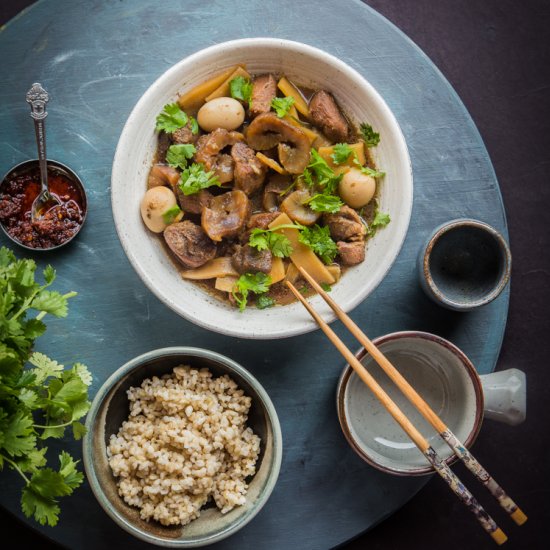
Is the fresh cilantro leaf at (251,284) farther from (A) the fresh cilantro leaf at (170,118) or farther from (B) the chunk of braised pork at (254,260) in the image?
(A) the fresh cilantro leaf at (170,118)

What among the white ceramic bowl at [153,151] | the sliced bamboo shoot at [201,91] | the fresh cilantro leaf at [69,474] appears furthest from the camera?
the sliced bamboo shoot at [201,91]

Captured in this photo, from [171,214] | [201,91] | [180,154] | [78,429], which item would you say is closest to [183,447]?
[78,429]

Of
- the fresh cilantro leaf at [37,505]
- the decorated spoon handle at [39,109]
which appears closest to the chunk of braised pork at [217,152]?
the decorated spoon handle at [39,109]

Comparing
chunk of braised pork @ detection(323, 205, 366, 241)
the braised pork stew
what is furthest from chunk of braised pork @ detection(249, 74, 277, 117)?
chunk of braised pork @ detection(323, 205, 366, 241)

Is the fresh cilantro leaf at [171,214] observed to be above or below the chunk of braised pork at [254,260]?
above

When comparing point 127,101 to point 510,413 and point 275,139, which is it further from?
point 510,413

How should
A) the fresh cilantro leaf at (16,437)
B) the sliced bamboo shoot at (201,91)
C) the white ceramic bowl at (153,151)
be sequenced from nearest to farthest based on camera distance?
the fresh cilantro leaf at (16,437)
the white ceramic bowl at (153,151)
the sliced bamboo shoot at (201,91)

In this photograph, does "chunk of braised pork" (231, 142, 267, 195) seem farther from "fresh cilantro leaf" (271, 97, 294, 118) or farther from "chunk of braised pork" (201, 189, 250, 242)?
"fresh cilantro leaf" (271, 97, 294, 118)
